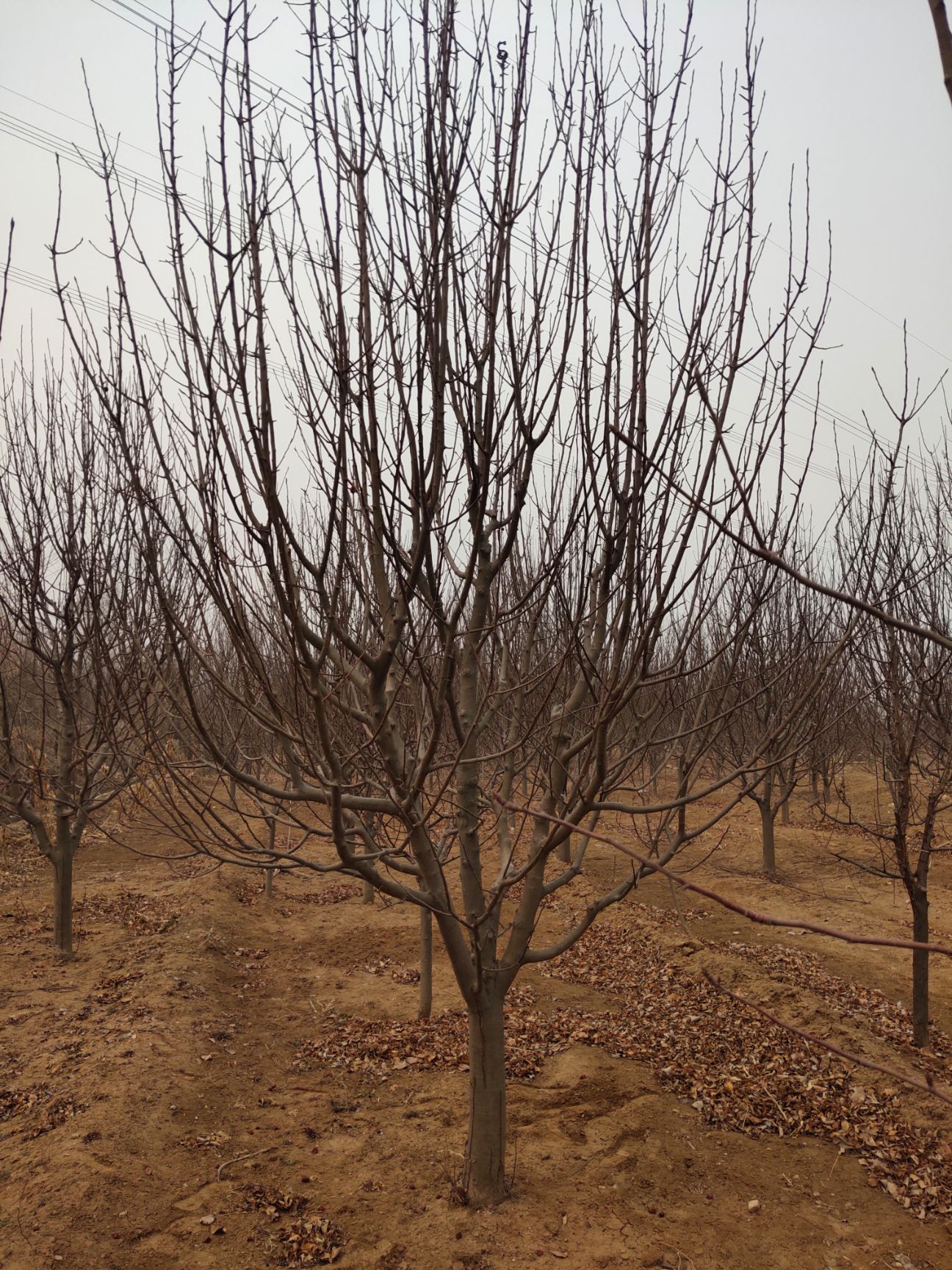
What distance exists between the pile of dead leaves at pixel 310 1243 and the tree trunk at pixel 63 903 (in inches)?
162

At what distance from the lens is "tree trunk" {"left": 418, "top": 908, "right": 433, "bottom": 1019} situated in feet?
18.0

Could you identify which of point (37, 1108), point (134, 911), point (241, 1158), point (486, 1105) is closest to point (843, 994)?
point (486, 1105)

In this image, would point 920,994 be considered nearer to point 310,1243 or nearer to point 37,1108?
point 310,1243

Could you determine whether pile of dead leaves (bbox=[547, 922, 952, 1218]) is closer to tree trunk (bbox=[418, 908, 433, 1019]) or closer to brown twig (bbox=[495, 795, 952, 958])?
tree trunk (bbox=[418, 908, 433, 1019])

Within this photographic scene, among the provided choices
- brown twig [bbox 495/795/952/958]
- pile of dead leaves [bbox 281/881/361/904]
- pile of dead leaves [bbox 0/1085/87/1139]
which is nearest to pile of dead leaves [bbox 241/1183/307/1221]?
pile of dead leaves [bbox 0/1085/87/1139]

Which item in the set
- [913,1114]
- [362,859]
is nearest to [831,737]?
[913,1114]

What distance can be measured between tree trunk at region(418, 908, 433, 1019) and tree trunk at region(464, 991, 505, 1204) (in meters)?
1.96

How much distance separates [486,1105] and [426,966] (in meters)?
2.38

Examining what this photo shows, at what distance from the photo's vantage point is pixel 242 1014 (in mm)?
6109

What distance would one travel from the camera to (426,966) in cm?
565

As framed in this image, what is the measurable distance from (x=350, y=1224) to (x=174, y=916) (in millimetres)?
5387

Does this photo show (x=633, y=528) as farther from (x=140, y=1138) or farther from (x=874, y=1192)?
(x=140, y=1138)

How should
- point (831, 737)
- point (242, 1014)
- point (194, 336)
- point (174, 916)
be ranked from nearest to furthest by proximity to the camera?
point (194, 336), point (242, 1014), point (174, 916), point (831, 737)

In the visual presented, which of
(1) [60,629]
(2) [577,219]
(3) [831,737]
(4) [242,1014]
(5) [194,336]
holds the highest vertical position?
(2) [577,219]
